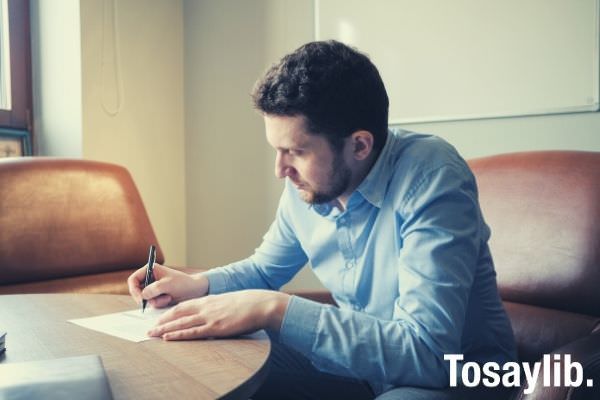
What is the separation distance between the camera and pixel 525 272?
1.57 m

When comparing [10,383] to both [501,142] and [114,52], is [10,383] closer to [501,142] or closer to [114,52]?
[501,142]

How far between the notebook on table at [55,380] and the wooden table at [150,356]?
46 mm

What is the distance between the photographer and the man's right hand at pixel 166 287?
1.28m

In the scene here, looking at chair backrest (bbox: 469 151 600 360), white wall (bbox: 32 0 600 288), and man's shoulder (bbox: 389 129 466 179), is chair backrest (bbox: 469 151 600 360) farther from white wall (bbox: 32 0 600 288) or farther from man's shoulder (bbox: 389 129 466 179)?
white wall (bbox: 32 0 600 288)

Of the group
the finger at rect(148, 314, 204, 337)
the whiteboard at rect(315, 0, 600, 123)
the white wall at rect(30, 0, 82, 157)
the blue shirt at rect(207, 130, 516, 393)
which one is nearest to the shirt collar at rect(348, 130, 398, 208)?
the blue shirt at rect(207, 130, 516, 393)

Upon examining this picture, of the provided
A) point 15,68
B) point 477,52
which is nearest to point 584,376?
point 477,52

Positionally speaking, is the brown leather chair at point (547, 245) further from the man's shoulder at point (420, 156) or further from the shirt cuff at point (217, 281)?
the shirt cuff at point (217, 281)

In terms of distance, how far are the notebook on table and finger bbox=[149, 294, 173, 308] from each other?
436 mm

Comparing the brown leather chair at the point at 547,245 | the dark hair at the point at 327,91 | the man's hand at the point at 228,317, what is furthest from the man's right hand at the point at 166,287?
the brown leather chair at the point at 547,245

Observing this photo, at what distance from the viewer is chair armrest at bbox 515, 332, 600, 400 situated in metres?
0.93

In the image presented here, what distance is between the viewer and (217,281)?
1440 mm

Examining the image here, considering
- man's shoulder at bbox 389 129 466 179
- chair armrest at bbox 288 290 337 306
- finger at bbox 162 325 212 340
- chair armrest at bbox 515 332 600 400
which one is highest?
man's shoulder at bbox 389 129 466 179

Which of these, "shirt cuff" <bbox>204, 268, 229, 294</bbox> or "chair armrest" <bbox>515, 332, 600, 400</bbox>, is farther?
"shirt cuff" <bbox>204, 268, 229, 294</bbox>

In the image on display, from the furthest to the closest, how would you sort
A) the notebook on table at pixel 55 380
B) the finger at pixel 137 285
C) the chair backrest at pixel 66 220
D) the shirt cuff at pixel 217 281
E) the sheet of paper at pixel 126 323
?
the chair backrest at pixel 66 220 < the shirt cuff at pixel 217 281 < the finger at pixel 137 285 < the sheet of paper at pixel 126 323 < the notebook on table at pixel 55 380
